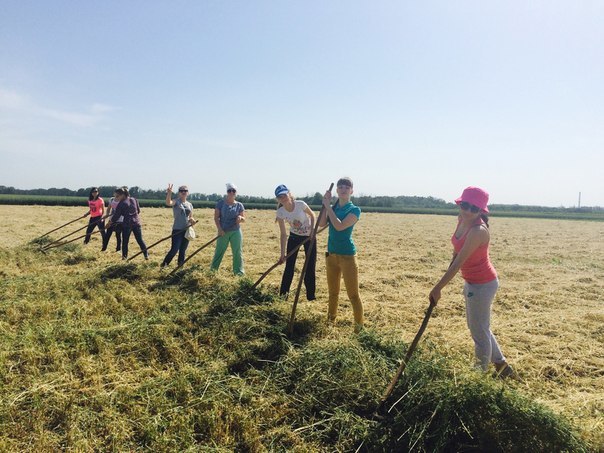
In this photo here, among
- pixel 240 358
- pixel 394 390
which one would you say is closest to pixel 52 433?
pixel 240 358

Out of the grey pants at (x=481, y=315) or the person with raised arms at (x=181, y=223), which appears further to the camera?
the person with raised arms at (x=181, y=223)

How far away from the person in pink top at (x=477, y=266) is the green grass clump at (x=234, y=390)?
47 cm

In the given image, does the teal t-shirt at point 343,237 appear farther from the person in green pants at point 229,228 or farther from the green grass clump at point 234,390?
the person in green pants at point 229,228

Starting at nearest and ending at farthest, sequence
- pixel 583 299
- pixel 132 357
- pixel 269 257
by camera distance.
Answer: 1. pixel 132 357
2. pixel 583 299
3. pixel 269 257

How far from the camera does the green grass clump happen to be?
2.86 m

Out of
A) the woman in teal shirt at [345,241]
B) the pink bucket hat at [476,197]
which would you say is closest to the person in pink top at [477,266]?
the pink bucket hat at [476,197]

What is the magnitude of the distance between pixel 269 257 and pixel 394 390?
9.08 m

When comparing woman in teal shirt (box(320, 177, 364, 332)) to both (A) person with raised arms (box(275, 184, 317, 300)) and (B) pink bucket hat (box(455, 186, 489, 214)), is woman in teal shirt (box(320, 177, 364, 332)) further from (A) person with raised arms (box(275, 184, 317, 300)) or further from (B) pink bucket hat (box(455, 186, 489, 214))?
(B) pink bucket hat (box(455, 186, 489, 214))

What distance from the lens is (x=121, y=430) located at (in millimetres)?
2941

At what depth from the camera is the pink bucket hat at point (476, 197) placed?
3660mm

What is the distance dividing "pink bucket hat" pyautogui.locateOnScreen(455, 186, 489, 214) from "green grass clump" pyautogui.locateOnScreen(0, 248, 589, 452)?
1.46 m

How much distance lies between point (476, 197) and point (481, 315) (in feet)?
3.82

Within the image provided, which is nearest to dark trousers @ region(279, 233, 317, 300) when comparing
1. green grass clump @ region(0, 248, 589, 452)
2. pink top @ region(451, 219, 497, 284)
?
green grass clump @ region(0, 248, 589, 452)

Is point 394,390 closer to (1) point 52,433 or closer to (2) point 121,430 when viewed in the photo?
(2) point 121,430
